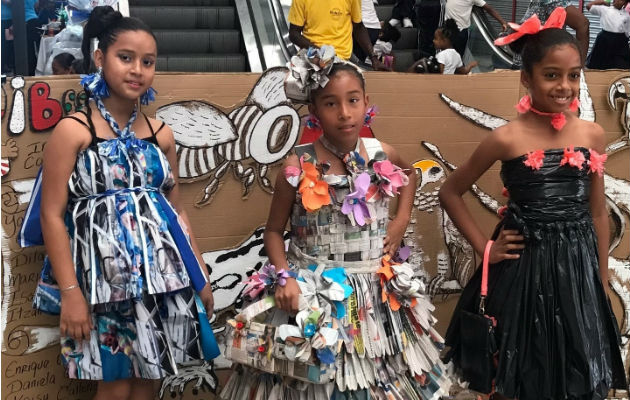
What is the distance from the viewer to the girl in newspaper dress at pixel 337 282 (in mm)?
2646

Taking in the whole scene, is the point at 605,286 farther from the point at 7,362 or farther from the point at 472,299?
the point at 7,362

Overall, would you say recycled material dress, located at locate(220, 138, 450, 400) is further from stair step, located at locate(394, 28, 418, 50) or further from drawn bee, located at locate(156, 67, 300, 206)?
stair step, located at locate(394, 28, 418, 50)

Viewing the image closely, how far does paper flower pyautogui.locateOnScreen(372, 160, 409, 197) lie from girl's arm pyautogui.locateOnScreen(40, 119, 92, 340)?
1.09m

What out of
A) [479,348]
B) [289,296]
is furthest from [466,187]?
[289,296]

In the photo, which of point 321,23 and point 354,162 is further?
point 321,23

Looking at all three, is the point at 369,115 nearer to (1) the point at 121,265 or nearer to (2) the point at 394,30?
(1) the point at 121,265

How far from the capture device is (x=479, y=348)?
2.72 m

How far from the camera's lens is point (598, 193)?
285cm

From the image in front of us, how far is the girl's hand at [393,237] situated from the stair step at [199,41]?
4877 mm

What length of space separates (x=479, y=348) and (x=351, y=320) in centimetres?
48

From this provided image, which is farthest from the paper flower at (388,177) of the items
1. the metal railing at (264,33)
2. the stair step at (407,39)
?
the stair step at (407,39)

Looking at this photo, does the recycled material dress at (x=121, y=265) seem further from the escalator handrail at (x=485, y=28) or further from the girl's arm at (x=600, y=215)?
the escalator handrail at (x=485, y=28)

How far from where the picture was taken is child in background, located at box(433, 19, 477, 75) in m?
7.49

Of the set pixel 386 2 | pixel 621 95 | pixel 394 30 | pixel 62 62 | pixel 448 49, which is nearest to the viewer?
pixel 621 95
